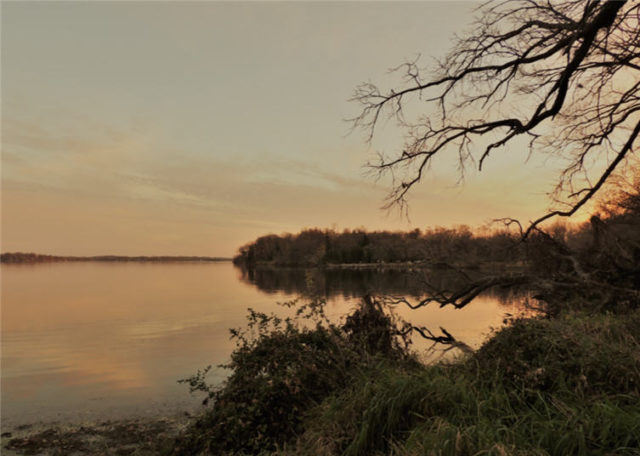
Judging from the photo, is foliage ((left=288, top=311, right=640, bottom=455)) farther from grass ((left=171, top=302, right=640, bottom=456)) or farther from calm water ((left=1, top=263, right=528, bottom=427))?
calm water ((left=1, top=263, right=528, bottom=427))

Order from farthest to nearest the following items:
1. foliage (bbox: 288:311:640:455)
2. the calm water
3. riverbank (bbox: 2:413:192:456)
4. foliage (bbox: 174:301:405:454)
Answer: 1. the calm water
2. riverbank (bbox: 2:413:192:456)
3. foliage (bbox: 174:301:405:454)
4. foliage (bbox: 288:311:640:455)

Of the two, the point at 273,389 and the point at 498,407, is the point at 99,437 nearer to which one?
the point at 273,389

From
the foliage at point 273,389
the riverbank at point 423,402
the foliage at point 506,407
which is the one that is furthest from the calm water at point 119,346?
the foliage at point 506,407

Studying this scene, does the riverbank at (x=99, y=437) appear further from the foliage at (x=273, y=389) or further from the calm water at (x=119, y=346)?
the foliage at (x=273, y=389)

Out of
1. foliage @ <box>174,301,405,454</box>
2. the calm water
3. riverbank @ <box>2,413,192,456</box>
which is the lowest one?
the calm water

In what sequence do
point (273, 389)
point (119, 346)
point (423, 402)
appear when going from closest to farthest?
point (423, 402) < point (273, 389) < point (119, 346)

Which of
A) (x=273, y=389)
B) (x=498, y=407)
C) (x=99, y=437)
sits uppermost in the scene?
(x=498, y=407)

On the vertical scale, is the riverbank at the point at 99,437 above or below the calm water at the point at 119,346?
above

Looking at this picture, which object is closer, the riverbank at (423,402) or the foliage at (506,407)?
the foliage at (506,407)

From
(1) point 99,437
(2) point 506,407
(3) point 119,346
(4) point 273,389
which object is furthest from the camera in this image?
(3) point 119,346

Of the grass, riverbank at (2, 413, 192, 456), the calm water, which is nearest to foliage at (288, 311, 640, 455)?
the grass

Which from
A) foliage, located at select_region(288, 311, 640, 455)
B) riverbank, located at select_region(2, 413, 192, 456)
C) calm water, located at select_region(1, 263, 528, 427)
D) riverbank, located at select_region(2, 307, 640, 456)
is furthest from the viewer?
calm water, located at select_region(1, 263, 528, 427)

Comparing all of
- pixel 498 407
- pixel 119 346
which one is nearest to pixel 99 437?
pixel 498 407

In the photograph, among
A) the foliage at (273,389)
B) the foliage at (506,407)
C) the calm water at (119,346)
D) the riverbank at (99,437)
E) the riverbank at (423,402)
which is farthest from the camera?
the calm water at (119,346)
